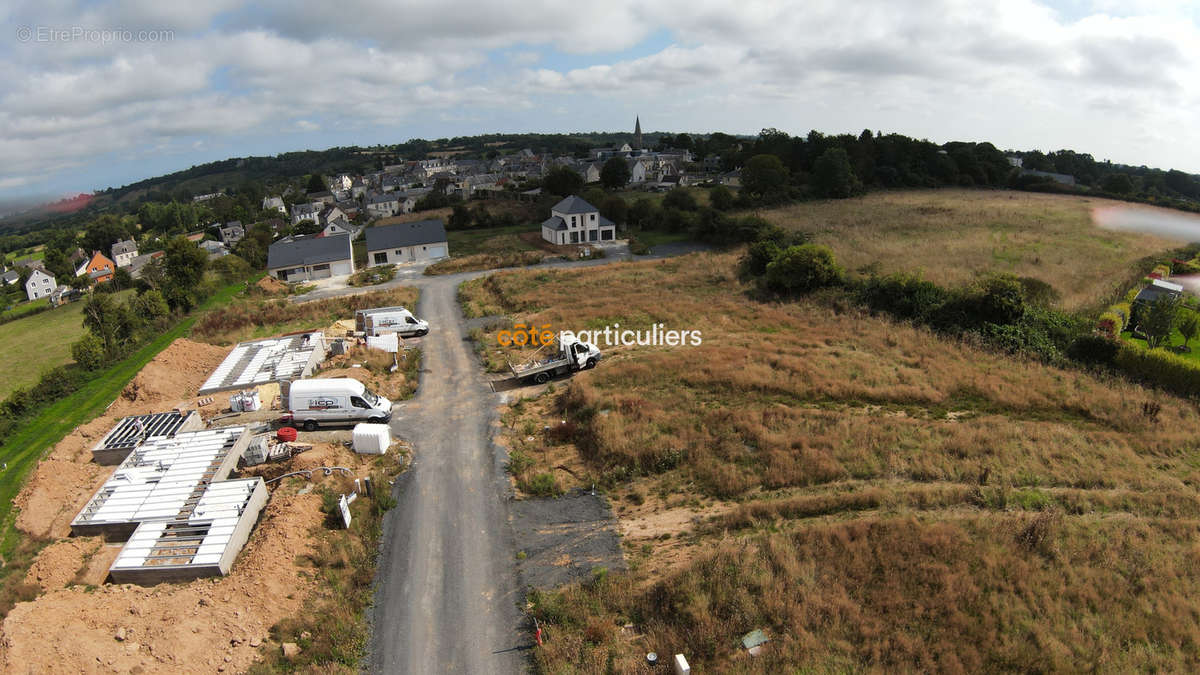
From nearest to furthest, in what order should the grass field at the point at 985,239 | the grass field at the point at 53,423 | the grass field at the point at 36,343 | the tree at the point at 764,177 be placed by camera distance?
the grass field at the point at 53,423 → the grass field at the point at 36,343 → the grass field at the point at 985,239 → the tree at the point at 764,177

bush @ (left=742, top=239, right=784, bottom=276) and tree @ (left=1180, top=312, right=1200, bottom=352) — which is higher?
bush @ (left=742, top=239, right=784, bottom=276)

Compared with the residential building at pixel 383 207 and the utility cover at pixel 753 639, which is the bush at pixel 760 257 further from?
the residential building at pixel 383 207

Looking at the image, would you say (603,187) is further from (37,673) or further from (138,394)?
(37,673)

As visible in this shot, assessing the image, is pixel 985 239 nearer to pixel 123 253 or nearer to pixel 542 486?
pixel 542 486

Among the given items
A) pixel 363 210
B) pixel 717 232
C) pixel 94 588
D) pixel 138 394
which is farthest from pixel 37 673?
pixel 363 210

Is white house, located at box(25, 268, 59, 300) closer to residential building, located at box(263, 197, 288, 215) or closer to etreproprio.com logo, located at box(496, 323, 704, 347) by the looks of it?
residential building, located at box(263, 197, 288, 215)

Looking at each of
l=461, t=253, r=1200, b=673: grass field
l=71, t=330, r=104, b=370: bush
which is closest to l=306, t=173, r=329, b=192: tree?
l=71, t=330, r=104, b=370: bush

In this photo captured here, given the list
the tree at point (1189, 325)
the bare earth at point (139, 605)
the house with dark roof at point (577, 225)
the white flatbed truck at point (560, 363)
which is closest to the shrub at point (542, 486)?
the bare earth at point (139, 605)
